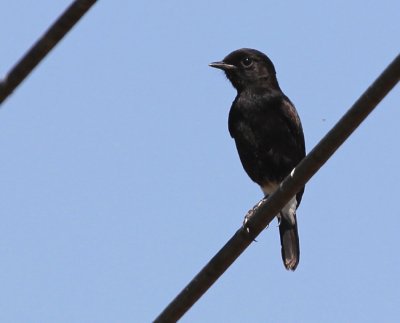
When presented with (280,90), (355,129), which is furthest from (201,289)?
(280,90)

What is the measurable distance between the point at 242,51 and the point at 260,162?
1.21 meters

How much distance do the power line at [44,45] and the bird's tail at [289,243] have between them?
4535mm

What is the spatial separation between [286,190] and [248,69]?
4517 mm

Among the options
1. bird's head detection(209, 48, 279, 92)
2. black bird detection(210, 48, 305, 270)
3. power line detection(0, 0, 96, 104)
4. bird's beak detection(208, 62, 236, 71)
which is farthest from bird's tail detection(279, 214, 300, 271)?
power line detection(0, 0, 96, 104)

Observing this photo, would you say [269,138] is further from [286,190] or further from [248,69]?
[286,190]

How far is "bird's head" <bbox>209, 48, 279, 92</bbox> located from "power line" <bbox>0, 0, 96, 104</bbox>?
18.0ft

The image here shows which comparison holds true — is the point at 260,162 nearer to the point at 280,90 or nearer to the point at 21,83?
the point at 280,90

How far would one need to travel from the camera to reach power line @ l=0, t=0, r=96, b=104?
186cm

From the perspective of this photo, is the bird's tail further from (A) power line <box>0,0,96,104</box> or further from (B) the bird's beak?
(A) power line <box>0,0,96,104</box>

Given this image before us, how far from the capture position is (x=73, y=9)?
6.55 ft

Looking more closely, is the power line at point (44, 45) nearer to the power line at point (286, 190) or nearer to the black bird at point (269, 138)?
the power line at point (286, 190)

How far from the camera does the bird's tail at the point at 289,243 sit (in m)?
6.41

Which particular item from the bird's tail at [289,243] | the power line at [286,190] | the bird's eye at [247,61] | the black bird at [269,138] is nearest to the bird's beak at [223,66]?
the bird's eye at [247,61]

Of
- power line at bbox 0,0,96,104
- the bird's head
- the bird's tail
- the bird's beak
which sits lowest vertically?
the bird's tail
